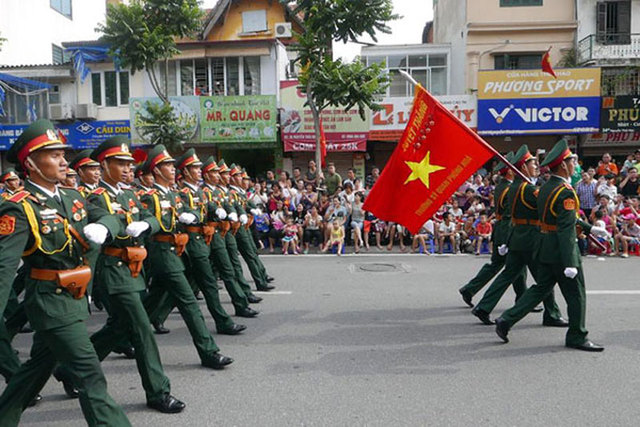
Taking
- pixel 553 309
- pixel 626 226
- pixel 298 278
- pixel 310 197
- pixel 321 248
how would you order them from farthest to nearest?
pixel 310 197, pixel 321 248, pixel 626 226, pixel 298 278, pixel 553 309

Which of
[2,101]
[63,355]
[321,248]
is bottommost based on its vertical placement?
[321,248]

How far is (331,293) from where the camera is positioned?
819 centimetres

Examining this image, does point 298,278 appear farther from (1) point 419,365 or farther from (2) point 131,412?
(2) point 131,412

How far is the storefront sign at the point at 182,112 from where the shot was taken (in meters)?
20.5

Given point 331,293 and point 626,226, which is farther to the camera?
point 626,226

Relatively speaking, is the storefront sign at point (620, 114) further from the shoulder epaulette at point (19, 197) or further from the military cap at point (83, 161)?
the shoulder epaulette at point (19, 197)

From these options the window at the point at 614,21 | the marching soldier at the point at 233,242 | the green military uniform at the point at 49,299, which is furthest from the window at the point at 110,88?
the green military uniform at the point at 49,299

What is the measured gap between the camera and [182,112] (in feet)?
67.7

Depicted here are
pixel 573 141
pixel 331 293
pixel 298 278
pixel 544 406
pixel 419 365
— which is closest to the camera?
pixel 544 406

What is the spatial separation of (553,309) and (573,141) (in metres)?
15.8

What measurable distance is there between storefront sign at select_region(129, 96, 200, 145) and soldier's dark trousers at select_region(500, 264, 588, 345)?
16.8 m

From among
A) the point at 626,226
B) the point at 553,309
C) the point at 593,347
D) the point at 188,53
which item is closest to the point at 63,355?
the point at 593,347

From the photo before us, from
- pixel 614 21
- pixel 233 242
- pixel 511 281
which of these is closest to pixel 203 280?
pixel 233 242

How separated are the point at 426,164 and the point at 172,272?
312 cm
